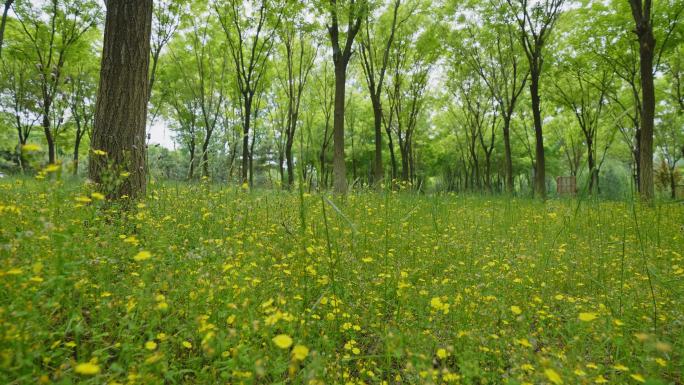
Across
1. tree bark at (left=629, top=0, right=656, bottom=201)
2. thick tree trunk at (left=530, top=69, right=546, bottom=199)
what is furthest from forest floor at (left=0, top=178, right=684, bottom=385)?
thick tree trunk at (left=530, top=69, right=546, bottom=199)

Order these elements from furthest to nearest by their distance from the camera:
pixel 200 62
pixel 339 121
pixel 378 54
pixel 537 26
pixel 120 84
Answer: pixel 200 62, pixel 378 54, pixel 537 26, pixel 339 121, pixel 120 84

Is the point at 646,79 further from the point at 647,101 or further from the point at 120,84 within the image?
the point at 120,84

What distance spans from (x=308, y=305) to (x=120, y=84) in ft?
12.9

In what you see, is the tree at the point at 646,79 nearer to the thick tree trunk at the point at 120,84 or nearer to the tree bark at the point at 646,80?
the tree bark at the point at 646,80

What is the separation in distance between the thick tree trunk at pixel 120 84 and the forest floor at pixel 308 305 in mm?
827

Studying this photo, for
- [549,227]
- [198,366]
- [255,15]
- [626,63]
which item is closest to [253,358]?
[198,366]

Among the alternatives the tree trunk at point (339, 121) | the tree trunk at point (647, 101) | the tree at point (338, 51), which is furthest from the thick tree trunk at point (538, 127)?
the tree trunk at point (339, 121)

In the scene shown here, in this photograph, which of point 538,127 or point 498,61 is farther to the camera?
point 498,61

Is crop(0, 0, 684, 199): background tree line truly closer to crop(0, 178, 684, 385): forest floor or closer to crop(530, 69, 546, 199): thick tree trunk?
crop(530, 69, 546, 199): thick tree trunk

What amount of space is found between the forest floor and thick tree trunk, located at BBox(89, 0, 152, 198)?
827 mm

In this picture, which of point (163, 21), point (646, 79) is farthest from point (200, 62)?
point (646, 79)

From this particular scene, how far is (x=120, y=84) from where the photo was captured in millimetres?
4270

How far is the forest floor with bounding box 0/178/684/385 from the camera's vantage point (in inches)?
65.3

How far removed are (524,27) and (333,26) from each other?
8801mm
